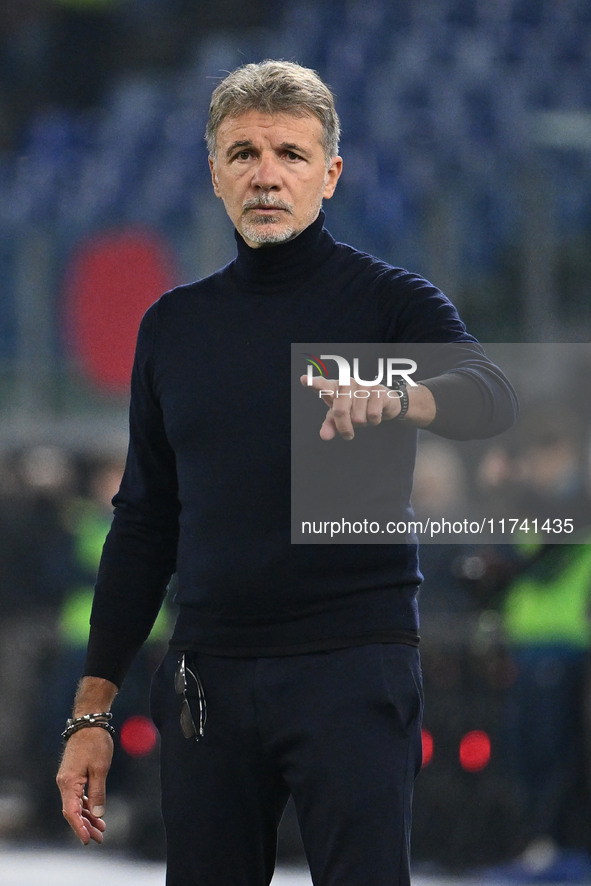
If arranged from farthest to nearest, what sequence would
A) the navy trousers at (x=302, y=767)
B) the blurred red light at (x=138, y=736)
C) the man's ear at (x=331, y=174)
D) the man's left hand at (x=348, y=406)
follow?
the blurred red light at (x=138, y=736) < the man's ear at (x=331, y=174) < the navy trousers at (x=302, y=767) < the man's left hand at (x=348, y=406)

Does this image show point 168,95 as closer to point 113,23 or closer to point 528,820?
point 113,23

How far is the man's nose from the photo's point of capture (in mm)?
2133

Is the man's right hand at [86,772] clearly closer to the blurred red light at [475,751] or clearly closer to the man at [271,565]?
the man at [271,565]

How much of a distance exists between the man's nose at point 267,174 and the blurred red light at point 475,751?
303 cm

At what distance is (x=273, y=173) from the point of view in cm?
213

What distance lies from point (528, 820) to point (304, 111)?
10.2 ft

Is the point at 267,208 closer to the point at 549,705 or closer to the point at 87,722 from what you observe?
the point at 87,722

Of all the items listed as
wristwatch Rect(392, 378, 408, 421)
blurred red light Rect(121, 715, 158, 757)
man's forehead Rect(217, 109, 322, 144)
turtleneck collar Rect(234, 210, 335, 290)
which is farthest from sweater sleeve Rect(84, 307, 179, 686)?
blurred red light Rect(121, 715, 158, 757)

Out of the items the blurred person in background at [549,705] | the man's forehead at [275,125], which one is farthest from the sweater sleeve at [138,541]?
the blurred person in background at [549,705]

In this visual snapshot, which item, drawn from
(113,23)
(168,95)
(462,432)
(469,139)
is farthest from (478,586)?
(113,23)

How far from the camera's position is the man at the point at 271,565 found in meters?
1.97

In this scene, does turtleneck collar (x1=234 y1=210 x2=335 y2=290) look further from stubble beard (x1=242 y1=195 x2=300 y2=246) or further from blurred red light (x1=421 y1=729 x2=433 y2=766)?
blurred red light (x1=421 y1=729 x2=433 y2=766)

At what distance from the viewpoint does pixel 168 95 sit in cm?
745

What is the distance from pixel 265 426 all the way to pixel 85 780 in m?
0.66
